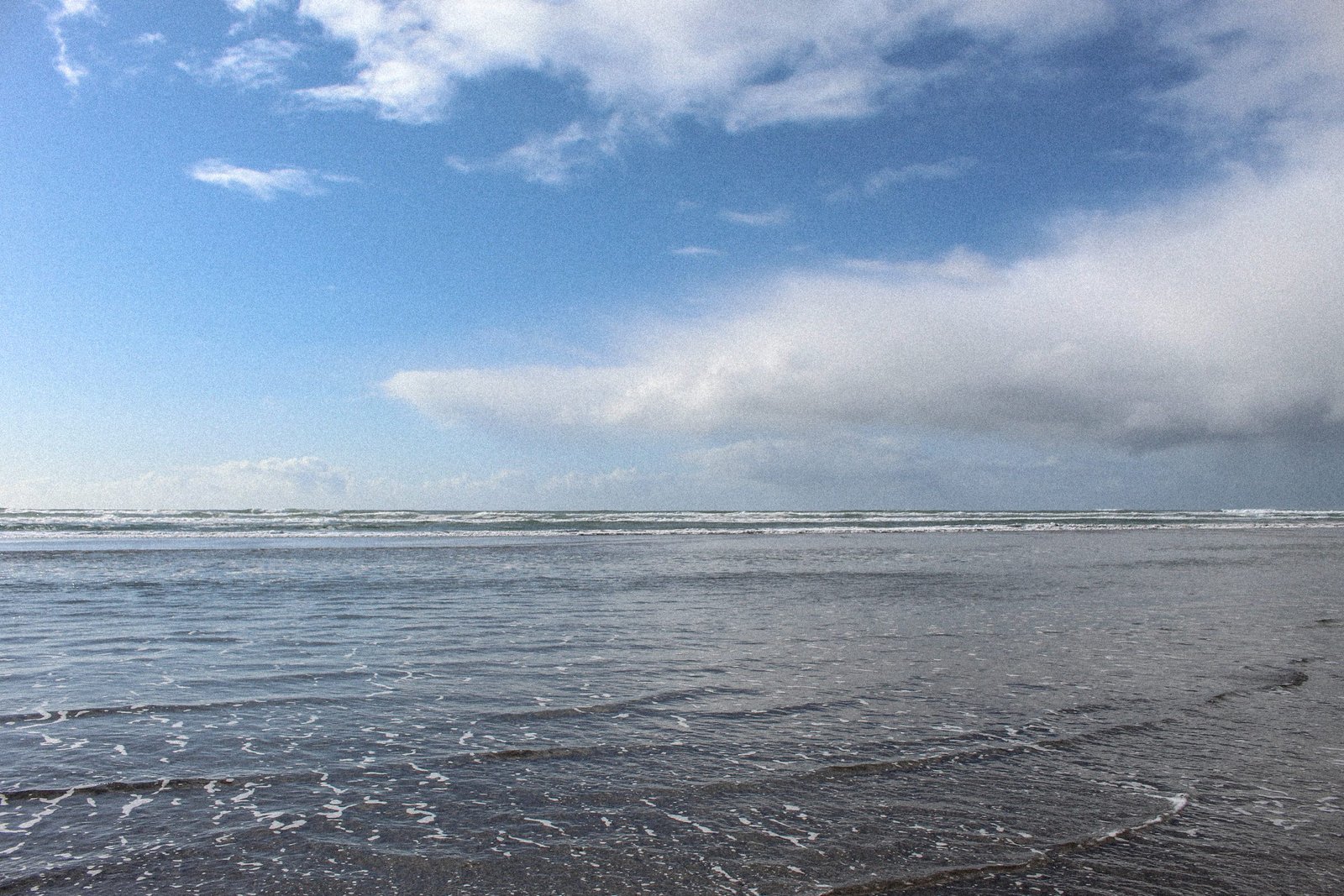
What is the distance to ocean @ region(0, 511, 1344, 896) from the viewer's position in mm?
5238

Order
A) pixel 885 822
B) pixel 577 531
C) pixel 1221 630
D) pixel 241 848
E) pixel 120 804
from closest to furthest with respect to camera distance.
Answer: pixel 241 848, pixel 885 822, pixel 120 804, pixel 1221 630, pixel 577 531

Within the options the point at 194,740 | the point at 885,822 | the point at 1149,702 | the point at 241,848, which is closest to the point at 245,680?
the point at 194,740

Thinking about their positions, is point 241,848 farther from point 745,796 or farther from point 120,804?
point 745,796

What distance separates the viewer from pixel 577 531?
186 feet

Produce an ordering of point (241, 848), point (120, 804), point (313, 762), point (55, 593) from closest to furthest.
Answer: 1. point (241, 848)
2. point (120, 804)
3. point (313, 762)
4. point (55, 593)

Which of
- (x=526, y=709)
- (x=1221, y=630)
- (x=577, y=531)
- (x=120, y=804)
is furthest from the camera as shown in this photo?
(x=577, y=531)

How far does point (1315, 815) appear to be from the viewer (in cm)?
602

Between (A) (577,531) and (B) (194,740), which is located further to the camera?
(A) (577,531)

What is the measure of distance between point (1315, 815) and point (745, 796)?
13.9 feet

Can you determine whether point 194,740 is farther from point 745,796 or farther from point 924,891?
point 924,891

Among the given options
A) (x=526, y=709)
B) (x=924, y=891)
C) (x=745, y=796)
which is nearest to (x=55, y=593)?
(x=526, y=709)

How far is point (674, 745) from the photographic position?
25.3 ft

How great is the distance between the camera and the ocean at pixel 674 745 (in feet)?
17.2

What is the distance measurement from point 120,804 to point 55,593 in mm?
17741
